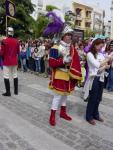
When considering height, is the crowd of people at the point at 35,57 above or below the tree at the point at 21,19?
below

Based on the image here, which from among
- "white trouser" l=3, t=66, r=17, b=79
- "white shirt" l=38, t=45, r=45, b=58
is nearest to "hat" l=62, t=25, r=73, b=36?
"white trouser" l=3, t=66, r=17, b=79

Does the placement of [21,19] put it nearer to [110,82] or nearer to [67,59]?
[110,82]

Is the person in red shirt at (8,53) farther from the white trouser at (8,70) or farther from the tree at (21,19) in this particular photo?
the tree at (21,19)

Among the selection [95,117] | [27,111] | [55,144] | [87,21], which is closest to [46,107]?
[27,111]

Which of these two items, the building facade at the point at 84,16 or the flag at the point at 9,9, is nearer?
the flag at the point at 9,9

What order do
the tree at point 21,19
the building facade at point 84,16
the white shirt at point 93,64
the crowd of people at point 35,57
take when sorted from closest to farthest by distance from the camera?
the white shirt at point 93,64, the crowd of people at point 35,57, the tree at point 21,19, the building facade at point 84,16

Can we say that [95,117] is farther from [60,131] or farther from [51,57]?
[51,57]

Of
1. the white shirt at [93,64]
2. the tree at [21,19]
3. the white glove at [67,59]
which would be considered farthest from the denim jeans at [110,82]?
the tree at [21,19]

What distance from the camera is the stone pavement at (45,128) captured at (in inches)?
211

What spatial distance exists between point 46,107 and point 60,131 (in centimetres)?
180

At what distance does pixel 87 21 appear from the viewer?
9112 cm

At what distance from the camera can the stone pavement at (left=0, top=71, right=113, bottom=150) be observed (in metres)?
5.35

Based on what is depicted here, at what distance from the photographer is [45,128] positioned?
6.15m

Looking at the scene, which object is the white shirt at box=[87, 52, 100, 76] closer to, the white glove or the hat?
the white glove
